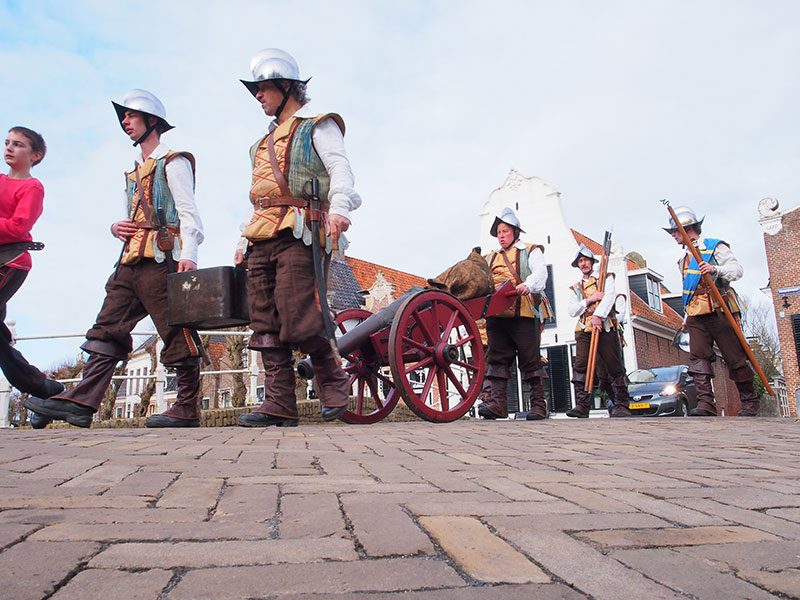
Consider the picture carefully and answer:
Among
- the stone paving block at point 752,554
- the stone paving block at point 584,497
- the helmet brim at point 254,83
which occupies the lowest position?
the stone paving block at point 752,554

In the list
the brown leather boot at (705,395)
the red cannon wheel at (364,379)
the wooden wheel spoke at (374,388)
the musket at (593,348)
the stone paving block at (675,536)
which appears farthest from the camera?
the musket at (593,348)

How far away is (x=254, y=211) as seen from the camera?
475 cm

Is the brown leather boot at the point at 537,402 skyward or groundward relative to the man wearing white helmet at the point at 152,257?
groundward

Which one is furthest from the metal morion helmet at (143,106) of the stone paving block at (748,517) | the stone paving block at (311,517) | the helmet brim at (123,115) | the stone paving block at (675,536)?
the stone paving block at (675,536)

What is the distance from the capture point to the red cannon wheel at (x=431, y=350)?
4.93 m

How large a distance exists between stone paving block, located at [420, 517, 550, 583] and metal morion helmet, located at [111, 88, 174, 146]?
4.38 m

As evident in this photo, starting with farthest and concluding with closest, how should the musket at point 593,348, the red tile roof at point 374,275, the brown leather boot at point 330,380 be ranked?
the red tile roof at point 374,275
the musket at point 593,348
the brown leather boot at point 330,380

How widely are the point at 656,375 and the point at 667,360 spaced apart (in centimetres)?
1171

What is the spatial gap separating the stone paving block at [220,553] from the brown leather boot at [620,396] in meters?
8.03

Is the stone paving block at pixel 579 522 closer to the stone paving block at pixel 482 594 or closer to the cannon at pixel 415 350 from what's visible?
the stone paving block at pixel 482 594

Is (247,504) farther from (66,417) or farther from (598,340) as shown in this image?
(598,340)

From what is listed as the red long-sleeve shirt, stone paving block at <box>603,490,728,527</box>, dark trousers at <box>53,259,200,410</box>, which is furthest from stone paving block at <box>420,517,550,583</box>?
the red long-sleeve shirt

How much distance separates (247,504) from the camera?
1.73 m

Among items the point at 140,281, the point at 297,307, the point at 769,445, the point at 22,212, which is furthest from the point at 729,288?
the point at 22,212
